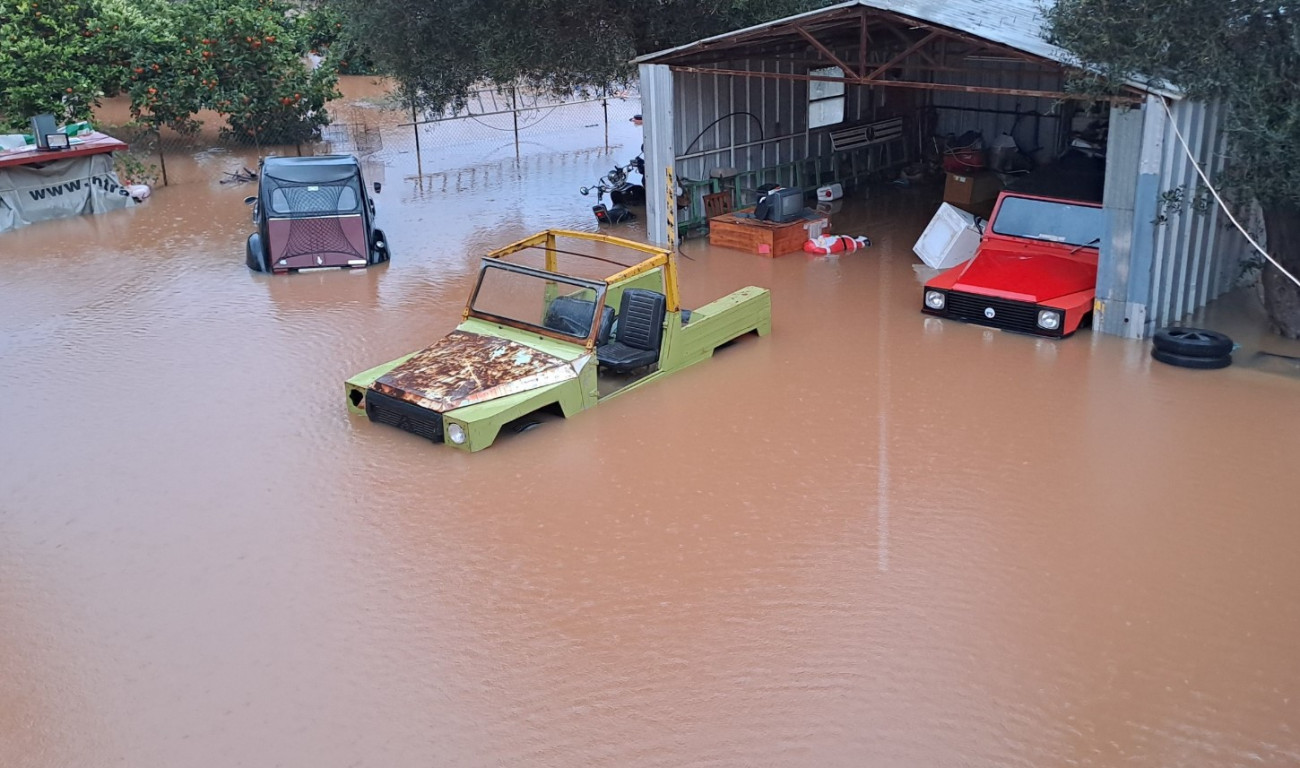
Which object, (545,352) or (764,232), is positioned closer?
(545,352)

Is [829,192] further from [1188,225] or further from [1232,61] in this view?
[1232,61]

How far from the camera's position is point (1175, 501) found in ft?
28.7

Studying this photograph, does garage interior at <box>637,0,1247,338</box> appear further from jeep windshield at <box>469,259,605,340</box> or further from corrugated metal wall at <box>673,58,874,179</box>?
jeep windshield at <box>469,259,605,340</box>

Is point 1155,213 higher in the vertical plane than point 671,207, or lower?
higher

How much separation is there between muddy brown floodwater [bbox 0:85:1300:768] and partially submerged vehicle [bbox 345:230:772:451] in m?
0.29

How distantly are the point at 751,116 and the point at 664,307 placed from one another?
8.38 meters

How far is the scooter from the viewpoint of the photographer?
18938 millimetres

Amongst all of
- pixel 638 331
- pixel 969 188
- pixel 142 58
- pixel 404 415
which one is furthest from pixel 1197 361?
pixel 142 58

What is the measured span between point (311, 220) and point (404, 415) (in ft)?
23.2

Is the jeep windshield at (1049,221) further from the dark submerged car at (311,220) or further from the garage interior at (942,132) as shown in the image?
the dark submerged car at (311,220)

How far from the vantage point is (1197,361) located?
37.4 feet

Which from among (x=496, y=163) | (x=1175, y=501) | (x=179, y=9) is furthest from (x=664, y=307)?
(x=179, y=9)

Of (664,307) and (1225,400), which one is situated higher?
(664,307)

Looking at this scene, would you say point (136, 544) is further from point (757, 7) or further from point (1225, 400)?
point (757, 7)
